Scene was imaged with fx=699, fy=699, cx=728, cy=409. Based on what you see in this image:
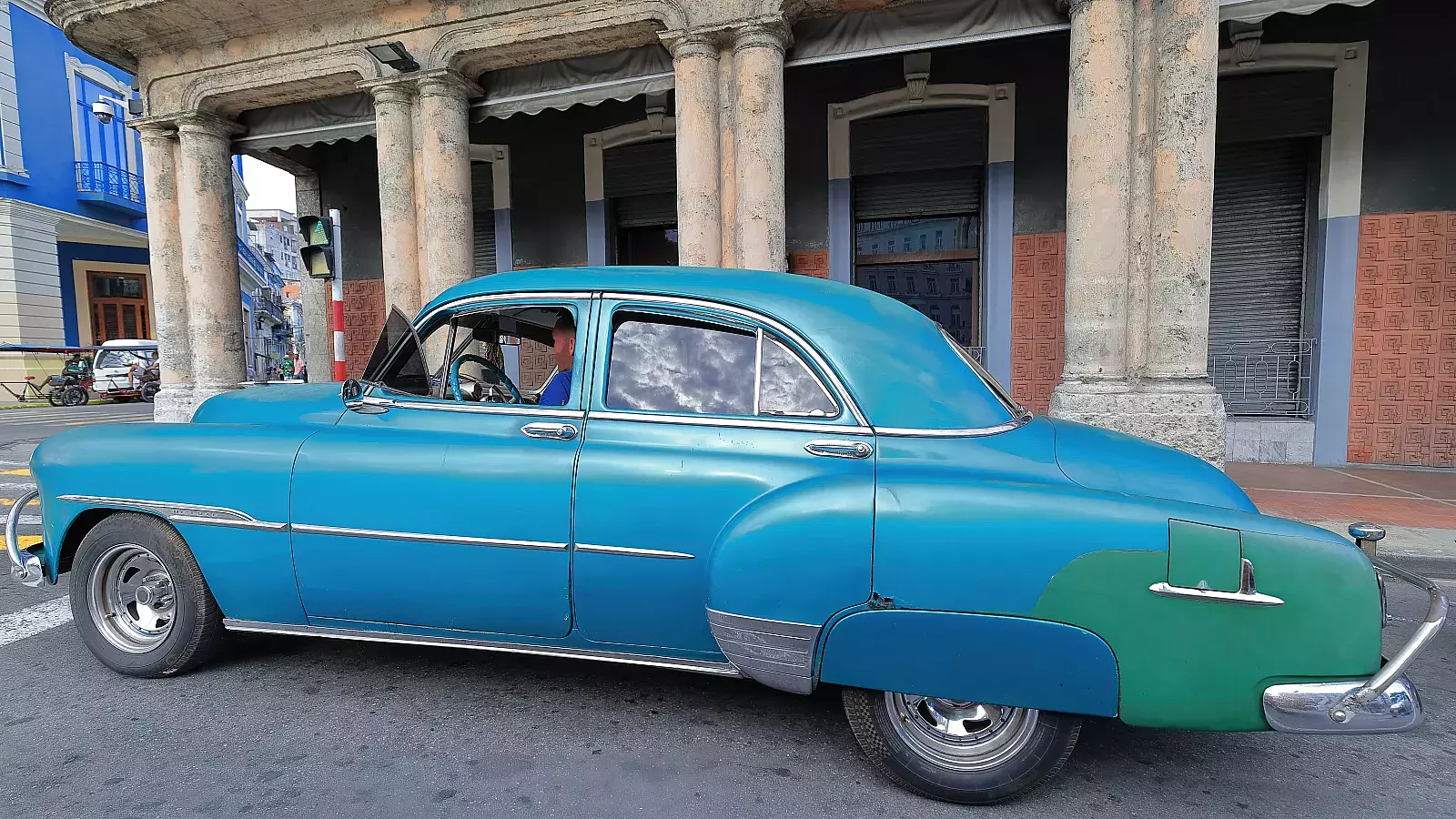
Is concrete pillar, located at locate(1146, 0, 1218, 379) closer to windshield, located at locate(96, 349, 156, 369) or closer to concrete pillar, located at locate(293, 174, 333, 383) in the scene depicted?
concrete pillar, located at locate(293, 174, 333, 383)

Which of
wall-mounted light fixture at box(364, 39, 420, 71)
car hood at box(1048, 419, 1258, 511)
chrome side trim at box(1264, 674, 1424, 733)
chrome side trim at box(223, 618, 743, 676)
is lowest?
chrome side trim at box(223, 618, 743, 676)

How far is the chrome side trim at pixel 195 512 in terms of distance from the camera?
269cm

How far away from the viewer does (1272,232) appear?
848 centimetres

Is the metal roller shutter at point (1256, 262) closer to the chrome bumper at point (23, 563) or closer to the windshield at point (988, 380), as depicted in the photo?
the windshield at point (988, 380)

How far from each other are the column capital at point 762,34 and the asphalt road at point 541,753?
20.5ft

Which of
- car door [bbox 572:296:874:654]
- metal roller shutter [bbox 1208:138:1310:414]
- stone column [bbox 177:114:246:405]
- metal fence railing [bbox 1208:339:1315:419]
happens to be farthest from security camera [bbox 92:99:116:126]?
metal fence railing [bbox 1208:339:1315:419]

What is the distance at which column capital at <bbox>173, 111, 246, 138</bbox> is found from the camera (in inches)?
367

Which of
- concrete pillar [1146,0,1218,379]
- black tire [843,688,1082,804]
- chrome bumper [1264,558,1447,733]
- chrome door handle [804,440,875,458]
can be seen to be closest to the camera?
chrome bumper [1264,558,1447,733]

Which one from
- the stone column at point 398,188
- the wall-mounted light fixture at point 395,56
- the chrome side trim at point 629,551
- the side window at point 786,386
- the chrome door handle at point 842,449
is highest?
the wall-mounted light fixture at point 395,56

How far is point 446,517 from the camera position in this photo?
2.51 m

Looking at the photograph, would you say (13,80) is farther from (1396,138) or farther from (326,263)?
(1396,138)

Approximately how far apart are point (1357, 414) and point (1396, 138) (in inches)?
123

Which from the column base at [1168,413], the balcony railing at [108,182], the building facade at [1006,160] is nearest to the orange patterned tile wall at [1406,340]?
the building facade at [1006,160]

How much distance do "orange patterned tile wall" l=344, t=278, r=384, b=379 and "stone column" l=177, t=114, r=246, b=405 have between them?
2741mm
